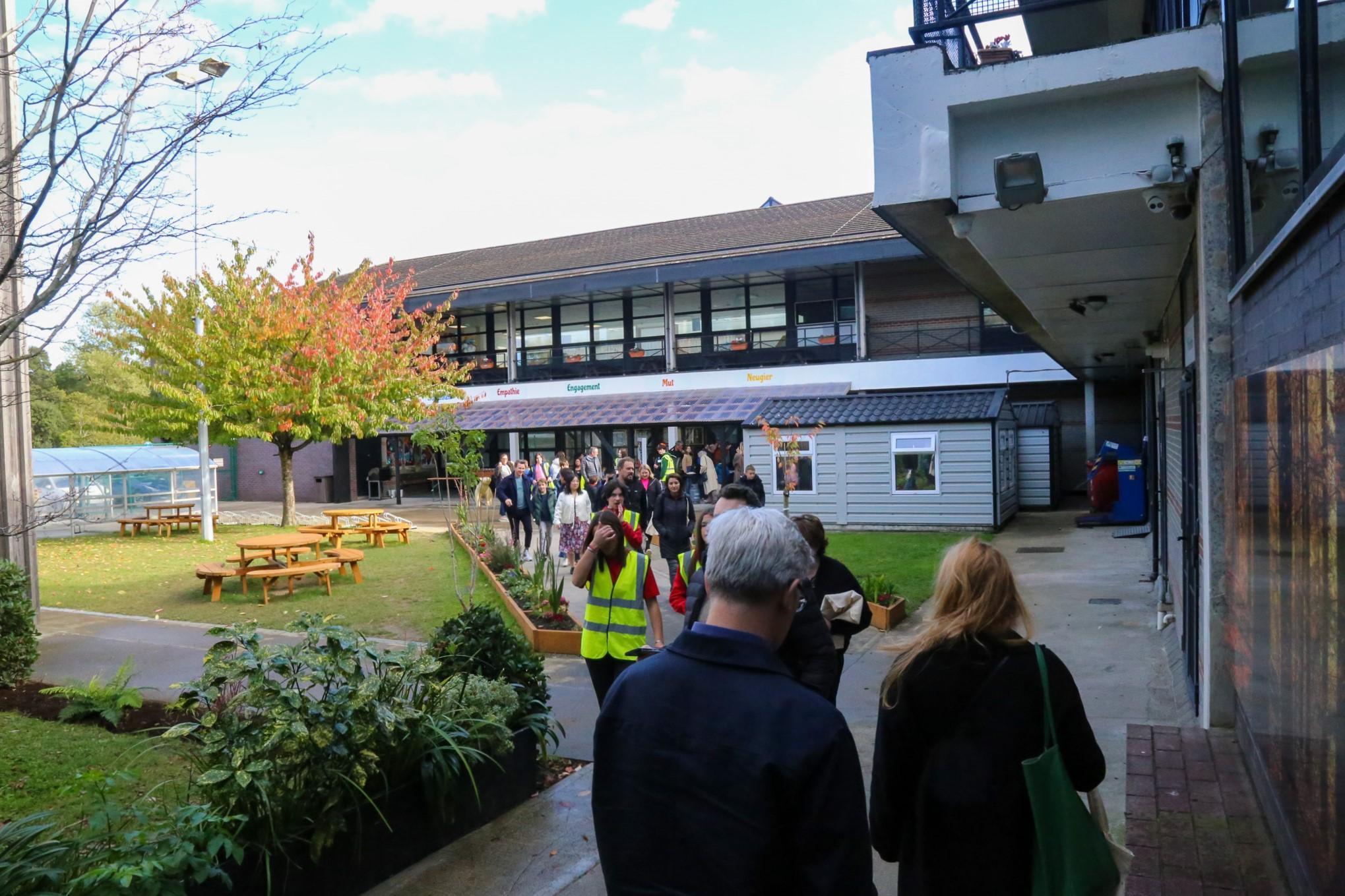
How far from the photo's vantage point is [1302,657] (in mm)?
2990

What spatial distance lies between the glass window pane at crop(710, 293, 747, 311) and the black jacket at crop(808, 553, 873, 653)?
95.7 ft

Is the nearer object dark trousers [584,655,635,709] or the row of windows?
dark trousers [584,655,635,709]

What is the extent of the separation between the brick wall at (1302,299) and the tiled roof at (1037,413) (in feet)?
64.6

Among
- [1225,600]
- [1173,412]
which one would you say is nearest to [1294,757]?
[1225,600]

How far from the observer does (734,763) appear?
1799 millimetres

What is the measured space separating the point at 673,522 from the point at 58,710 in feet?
19.8

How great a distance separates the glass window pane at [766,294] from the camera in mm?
32844

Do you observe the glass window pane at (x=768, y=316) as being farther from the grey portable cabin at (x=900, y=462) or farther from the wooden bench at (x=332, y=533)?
the wooden bench at (x=332, y=533)

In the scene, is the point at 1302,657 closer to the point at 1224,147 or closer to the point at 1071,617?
the point at 1224,147

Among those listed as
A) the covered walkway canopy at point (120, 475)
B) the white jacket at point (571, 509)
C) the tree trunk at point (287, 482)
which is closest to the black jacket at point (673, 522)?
the white jacket at point (571, 509)

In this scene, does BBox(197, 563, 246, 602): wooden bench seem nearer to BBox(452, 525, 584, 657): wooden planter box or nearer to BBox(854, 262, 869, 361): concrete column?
BBox(452, 525, 584, 657): wooden planter box

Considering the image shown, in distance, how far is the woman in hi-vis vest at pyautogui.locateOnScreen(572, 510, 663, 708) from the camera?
554 cm

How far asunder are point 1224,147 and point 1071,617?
590 cm

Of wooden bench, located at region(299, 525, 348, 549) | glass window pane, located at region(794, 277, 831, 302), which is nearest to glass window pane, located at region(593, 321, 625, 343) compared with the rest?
glass window pane, located at region(794, 277, 831, 302)
